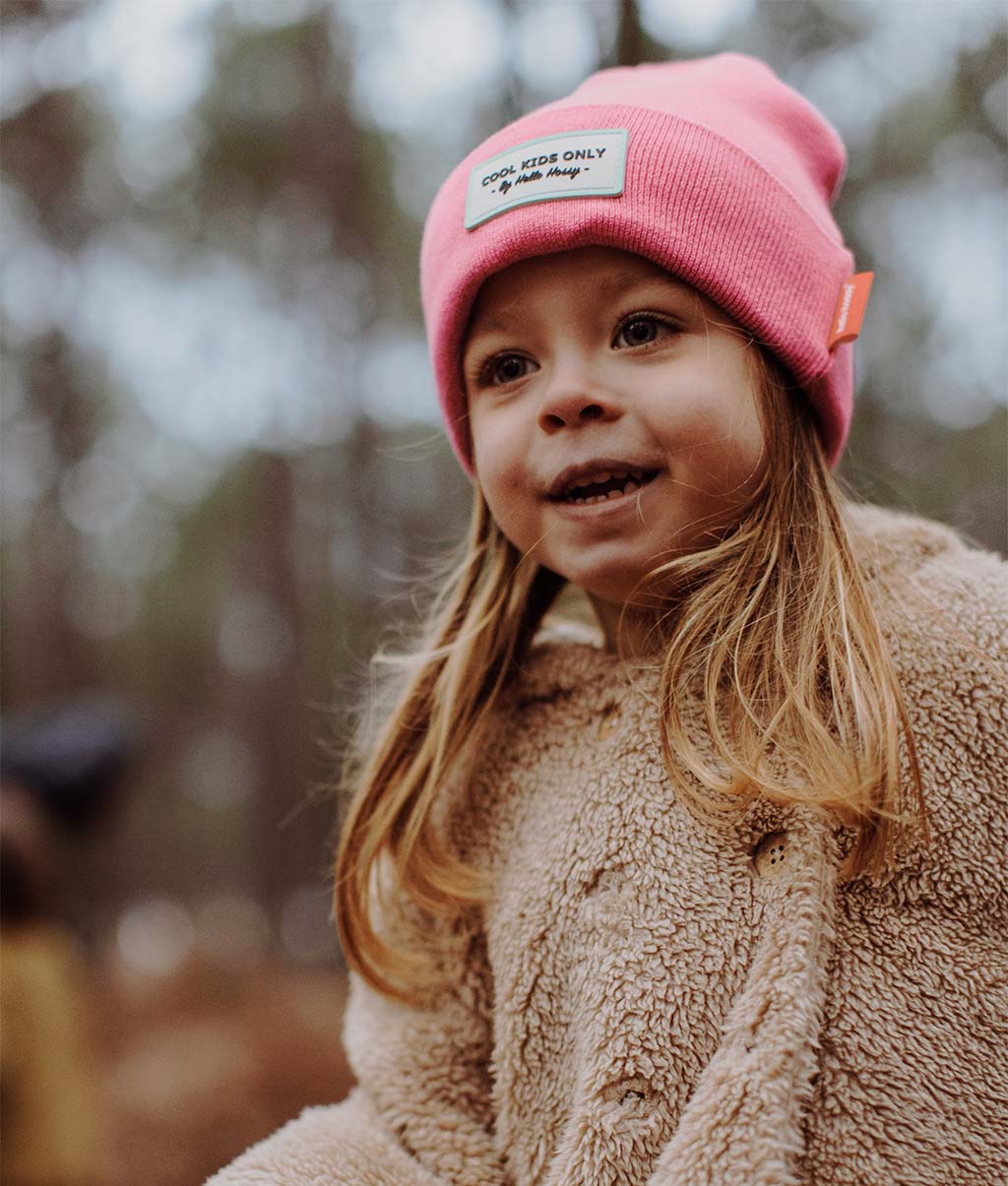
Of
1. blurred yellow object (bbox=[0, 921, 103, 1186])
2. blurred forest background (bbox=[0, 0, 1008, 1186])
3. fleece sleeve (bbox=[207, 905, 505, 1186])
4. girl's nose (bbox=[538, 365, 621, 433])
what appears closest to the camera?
girl's nose (bbox=[538, 365, 621, 433])

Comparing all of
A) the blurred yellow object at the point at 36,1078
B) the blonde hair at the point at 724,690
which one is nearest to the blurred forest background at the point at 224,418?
the blurred yellow object at the point at 36,1078

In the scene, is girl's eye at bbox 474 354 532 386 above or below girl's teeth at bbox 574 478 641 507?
above

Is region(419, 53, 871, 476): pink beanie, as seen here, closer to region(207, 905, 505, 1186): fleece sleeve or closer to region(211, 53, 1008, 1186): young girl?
region(211, 53, 1008, 1186): young girl

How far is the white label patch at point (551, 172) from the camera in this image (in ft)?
4.28

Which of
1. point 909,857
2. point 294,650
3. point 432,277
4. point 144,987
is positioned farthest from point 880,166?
point 144,987

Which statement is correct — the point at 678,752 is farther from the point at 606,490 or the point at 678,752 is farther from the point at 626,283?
the point at 626,283

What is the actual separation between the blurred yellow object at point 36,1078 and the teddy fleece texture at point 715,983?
2.46 meters

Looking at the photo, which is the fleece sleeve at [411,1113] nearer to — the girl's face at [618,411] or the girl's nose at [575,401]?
the girl's face at [618,411]

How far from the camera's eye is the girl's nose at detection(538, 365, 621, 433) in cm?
125

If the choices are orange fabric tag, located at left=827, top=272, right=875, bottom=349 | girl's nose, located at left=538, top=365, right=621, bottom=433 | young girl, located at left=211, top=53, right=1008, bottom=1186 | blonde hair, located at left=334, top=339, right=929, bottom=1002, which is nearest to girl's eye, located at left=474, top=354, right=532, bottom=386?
young girl, located at left=211, top=53, right=1008, bottom=1186

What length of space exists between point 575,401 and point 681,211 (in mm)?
282

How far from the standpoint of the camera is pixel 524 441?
1.34 m

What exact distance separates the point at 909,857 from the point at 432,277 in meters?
0.99

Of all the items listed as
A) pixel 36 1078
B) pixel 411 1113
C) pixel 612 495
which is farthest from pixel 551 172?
pixel 36 1078
